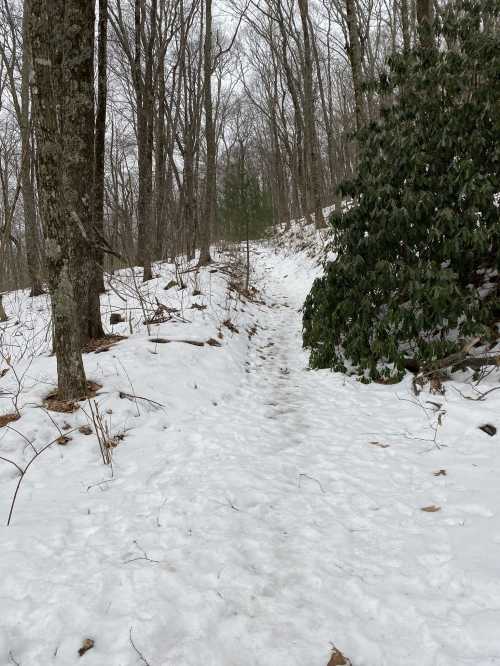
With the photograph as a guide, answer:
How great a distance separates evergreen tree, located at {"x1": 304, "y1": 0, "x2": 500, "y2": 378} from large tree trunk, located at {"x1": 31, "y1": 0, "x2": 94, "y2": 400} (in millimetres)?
3547

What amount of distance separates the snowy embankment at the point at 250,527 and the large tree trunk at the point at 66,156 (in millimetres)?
755

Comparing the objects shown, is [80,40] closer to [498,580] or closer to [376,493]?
[376,493]

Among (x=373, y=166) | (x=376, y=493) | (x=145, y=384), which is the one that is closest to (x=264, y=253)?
(x=373, y=166)

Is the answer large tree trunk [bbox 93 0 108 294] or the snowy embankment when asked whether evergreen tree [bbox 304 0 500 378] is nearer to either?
the snowy embankment

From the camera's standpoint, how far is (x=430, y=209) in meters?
4.98

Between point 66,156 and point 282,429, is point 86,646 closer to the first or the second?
point 282,429

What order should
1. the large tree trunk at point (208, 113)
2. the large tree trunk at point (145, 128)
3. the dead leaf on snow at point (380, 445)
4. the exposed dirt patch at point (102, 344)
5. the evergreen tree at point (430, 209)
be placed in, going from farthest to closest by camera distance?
1. the large tree trunk at point (208, 113)
2. the large tree trunk at point (145, 128)
3. the exposed dirt patch at point (102, 344)
4. the evergreen tree at point (430, 209)
5. the dead leaf on snow at point (380, 445)

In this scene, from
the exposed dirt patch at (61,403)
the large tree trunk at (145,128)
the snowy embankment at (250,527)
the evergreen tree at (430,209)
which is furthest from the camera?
the large tree trunk at (145,128)

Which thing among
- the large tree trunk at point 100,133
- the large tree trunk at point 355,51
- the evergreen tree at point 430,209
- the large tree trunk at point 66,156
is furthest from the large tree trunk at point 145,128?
the evergreen tree at point 430,209

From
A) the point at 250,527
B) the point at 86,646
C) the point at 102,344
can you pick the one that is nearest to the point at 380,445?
the point at 250,527

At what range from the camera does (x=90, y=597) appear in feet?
6.11

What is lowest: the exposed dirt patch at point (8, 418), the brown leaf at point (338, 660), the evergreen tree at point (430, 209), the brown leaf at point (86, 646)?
the brown leaf at point (338, 660)

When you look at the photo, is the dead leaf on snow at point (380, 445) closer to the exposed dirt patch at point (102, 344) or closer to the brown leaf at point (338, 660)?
the brown leaf at point (338, 660)

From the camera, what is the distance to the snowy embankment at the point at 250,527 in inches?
67.5
